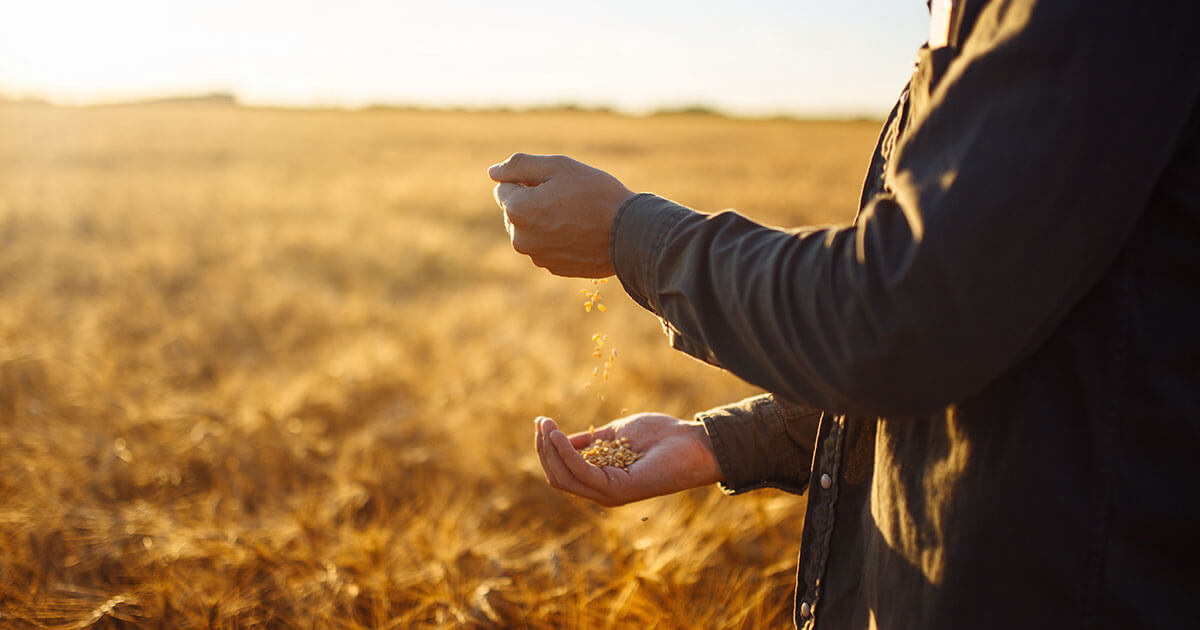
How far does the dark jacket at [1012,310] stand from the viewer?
0.61 m

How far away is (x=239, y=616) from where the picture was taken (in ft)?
5.96

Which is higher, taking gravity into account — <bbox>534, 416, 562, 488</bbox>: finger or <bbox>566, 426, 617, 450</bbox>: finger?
<bbox>534, 416, 562, 488</bbox>: finger

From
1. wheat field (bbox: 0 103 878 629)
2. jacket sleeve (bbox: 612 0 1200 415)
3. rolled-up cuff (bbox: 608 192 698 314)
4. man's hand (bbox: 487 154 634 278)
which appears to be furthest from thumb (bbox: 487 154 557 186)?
wheat field (bbox: 0 103 878 629)

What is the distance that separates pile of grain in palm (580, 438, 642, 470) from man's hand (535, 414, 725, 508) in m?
0.01

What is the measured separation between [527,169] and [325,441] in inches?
90.6

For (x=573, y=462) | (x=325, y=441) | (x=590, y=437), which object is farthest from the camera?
(x=325, y=441)

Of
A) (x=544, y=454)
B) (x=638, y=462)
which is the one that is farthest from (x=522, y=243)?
(x=638, y=462)

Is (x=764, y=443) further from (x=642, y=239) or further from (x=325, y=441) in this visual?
(x=325, y=441)

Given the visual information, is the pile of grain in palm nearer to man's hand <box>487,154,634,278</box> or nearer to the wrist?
the wrist

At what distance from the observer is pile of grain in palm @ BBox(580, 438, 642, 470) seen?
1.32m

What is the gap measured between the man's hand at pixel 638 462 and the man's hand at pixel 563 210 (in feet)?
0.98

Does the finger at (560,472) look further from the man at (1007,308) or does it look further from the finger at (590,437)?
the man at (1007,308)

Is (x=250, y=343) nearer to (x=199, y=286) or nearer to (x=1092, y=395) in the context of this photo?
(x=199, y=286)

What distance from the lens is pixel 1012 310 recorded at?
648 mm
